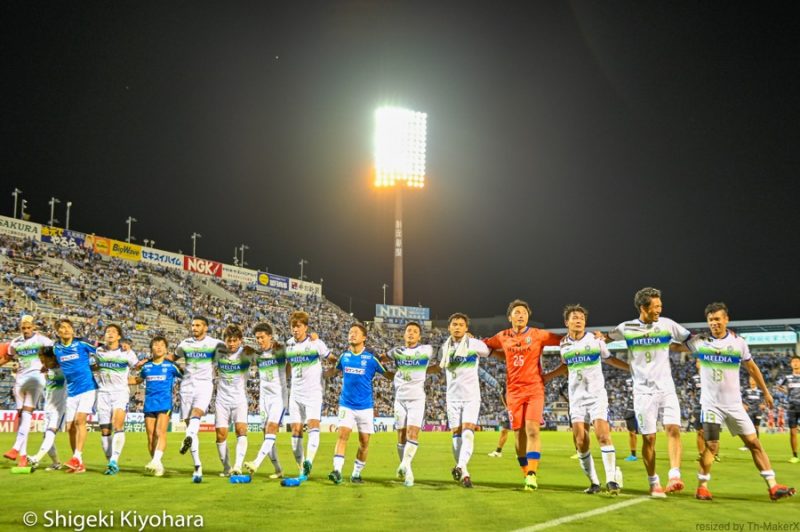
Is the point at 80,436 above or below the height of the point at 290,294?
below

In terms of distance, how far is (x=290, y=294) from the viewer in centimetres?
7712

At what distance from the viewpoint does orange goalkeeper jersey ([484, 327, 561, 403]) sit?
11.3m

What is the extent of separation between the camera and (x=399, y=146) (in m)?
68.0

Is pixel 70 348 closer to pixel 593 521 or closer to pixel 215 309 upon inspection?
pixel 593 521

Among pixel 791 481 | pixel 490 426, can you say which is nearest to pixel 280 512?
pixel 791 481

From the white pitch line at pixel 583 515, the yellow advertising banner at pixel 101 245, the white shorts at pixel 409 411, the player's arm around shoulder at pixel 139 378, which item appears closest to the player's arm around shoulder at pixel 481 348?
the white shorts at pixel 409 411

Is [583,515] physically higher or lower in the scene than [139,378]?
lower

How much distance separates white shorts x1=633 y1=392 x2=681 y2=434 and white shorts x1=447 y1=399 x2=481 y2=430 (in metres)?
2.57

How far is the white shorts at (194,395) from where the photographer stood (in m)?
12.3

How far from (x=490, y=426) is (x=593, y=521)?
49.0 metres

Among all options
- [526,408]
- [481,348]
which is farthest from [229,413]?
[526,408]

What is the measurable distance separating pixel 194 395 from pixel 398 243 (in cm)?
6123

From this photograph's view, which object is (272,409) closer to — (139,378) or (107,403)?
(139,378)

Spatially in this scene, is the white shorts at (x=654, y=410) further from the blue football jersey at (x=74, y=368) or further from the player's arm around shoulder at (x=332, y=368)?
the blue football jersey at (x=74, y=368)
